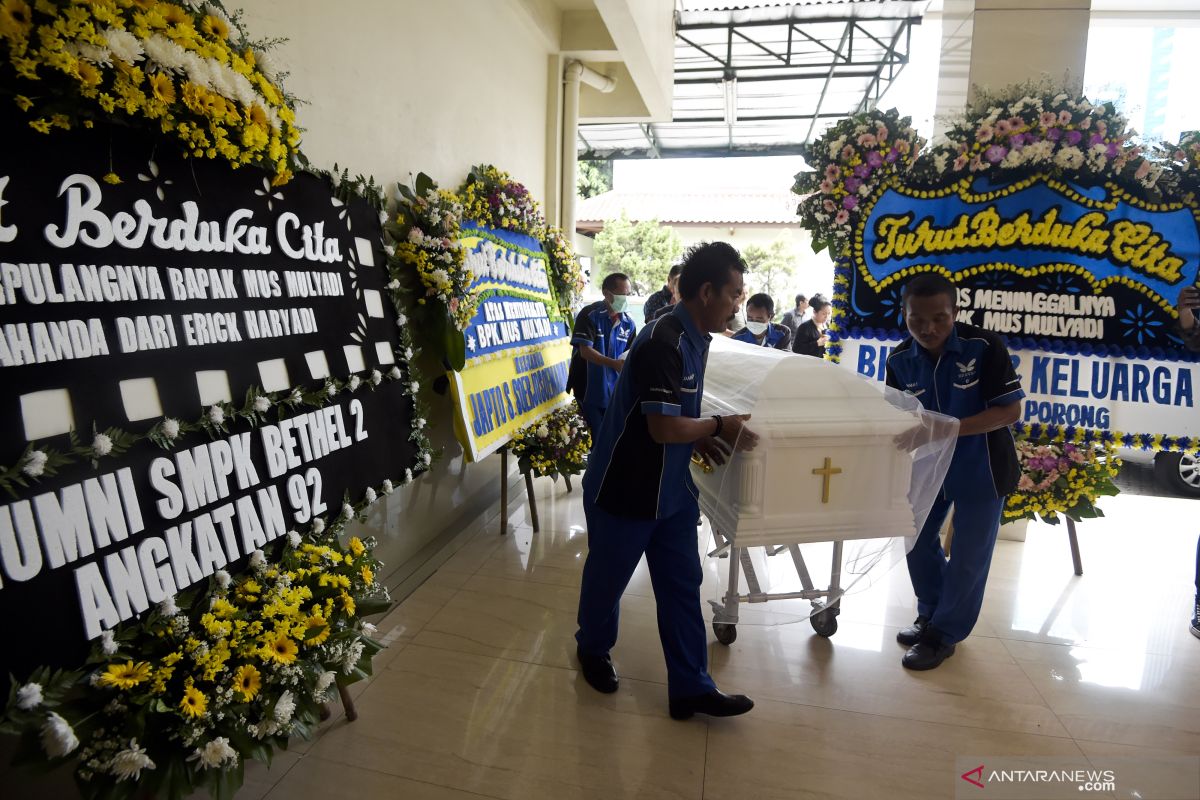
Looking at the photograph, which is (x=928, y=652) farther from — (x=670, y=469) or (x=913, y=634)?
(x=670, y=469)

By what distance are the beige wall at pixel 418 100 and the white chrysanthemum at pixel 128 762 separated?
4.68 ft

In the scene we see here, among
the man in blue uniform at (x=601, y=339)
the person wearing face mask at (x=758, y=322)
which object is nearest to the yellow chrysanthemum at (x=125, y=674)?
the man in blue uniform at (x=601, y=339)

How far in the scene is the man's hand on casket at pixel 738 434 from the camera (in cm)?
178

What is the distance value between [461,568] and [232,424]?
1.64 m

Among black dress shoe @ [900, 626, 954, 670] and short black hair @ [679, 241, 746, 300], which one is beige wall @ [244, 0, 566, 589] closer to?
short black hair @ [679, 241, 746, 300]

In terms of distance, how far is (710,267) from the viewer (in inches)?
74.2

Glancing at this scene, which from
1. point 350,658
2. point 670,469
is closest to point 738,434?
point 670,469

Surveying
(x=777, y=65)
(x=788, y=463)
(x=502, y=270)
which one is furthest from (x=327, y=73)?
(x=777, y=65)

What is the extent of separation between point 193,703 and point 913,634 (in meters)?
2.39

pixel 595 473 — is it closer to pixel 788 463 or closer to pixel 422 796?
pixel 788 463

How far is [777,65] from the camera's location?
7.07 metres

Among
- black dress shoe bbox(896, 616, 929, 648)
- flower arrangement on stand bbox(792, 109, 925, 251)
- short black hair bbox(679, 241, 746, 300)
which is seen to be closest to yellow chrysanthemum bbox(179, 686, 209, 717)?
short black hair bbox(679, 241, 746, 300)

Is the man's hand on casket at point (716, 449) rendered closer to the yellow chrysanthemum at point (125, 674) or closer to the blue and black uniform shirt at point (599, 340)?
the yellow chrysanthemum at point (125, 674)

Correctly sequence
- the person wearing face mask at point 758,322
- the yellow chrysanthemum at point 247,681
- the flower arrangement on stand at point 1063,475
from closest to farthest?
1. the yellow chrysanthemum at point 247,681
2. the flower arrangement on stand at point 1063,475
3. the person wearing face mask at point 758,322
